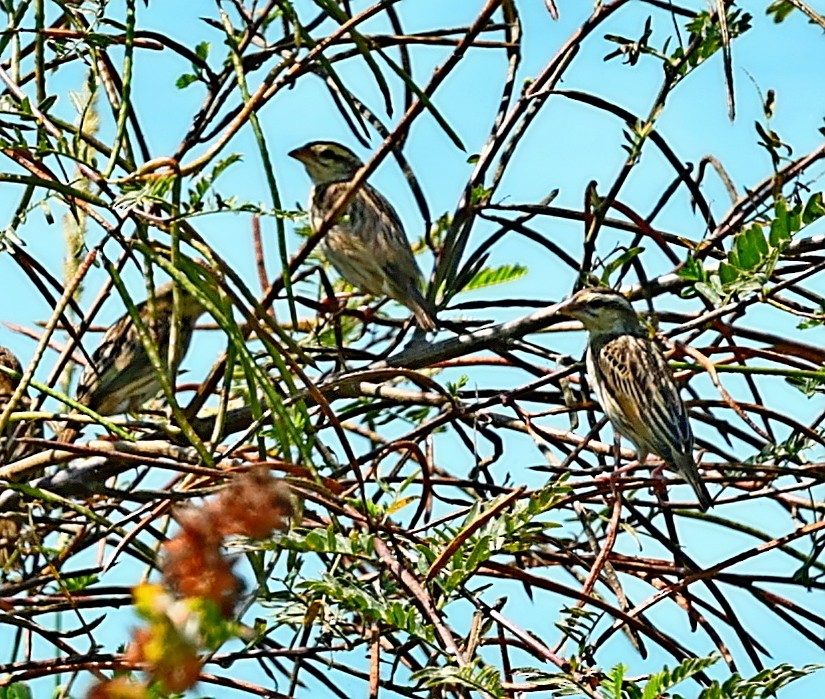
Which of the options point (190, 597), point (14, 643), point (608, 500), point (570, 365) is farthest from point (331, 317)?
point (190, 597)

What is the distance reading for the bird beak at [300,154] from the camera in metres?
6.02

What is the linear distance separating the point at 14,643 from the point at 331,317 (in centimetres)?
133

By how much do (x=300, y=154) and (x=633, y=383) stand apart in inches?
92.6

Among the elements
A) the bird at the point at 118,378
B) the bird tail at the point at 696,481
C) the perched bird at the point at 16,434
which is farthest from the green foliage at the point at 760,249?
the bird at the point at 118,378

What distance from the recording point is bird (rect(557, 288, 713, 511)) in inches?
127

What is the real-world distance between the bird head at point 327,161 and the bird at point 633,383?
2.01 m

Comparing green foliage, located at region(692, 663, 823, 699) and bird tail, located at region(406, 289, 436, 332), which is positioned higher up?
bird tail, located at region(406, 289, 436, 332)

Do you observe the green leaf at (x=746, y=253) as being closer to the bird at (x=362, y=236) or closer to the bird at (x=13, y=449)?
the bird at (x=362, y=236)

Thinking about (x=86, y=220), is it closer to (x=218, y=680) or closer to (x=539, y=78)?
(x=218, y=680)

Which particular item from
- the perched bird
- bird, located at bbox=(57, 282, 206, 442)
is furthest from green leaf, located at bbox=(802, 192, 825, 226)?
bird, located at bbox=(57, 282, 206, 442)

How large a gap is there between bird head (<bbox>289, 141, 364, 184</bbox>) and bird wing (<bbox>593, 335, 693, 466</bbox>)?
6.52 feet

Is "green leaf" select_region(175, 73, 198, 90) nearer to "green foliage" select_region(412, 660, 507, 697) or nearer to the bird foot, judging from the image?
the bird foot

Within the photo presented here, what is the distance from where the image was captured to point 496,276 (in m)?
3.77

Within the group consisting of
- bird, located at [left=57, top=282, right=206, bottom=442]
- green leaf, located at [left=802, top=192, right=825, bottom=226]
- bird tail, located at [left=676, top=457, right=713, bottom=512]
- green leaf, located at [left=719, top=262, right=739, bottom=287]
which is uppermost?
bird, located at [left=57, top=282, right=206, bottom=442]
